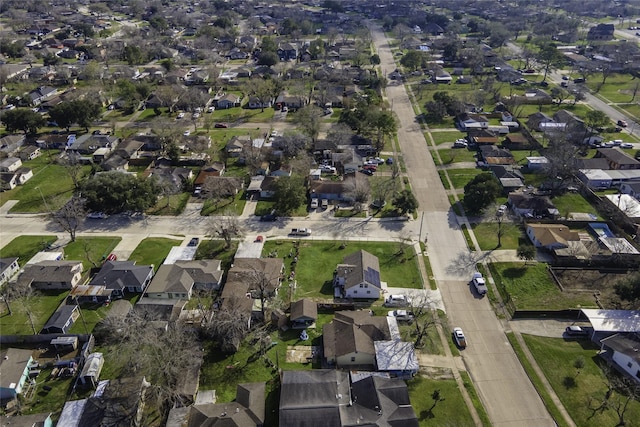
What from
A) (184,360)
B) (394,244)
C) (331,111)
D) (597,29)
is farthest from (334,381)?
(597,29)

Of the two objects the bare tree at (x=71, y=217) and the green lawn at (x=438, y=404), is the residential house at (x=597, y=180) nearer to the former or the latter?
the green lawn at (x=438, y=404)

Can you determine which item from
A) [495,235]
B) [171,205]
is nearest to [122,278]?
[171,205]

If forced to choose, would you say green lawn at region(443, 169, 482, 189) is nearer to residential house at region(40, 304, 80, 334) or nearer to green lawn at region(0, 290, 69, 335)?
residential house at region(40, 304, 80, 334)

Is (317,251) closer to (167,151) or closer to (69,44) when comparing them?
(167,151)

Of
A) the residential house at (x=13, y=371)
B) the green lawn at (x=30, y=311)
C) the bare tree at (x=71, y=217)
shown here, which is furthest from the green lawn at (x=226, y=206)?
the residential house at (x=13, y=371)

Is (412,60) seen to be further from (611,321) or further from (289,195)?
(611,321)

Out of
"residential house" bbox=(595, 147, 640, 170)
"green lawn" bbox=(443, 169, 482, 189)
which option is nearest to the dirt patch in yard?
"green lawn" bbox=(443, 169, 482, 189)
